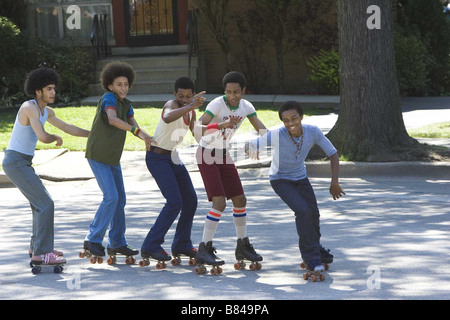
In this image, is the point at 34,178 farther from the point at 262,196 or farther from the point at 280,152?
the point at 262,196

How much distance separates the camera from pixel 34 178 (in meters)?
7.16

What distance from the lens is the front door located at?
2255 cm

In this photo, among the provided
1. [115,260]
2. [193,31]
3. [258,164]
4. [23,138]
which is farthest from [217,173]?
[193,31]

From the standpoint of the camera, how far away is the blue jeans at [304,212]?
6.77 metres

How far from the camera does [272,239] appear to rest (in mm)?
8242

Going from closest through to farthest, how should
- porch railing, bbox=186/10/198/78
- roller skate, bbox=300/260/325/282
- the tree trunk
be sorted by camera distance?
1. roller skate, bbox=300/260/325/282
2. the tree trunk
3. porch railing, bbox=186/10/198/78

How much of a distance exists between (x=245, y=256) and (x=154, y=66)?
574 inches

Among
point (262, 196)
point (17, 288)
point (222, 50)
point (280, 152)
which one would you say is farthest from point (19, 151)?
point (222, 50)

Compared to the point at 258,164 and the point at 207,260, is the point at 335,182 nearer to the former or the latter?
the point at 207,260

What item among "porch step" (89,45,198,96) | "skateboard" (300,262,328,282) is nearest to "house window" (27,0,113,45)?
"porch step" (89,45,198,96)

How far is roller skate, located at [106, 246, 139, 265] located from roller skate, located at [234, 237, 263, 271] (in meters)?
0.92

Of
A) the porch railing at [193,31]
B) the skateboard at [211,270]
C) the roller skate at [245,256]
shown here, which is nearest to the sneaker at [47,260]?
the skateboard at [211,270]

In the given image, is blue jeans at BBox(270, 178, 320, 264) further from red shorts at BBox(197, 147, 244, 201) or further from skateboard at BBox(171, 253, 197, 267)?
skateboard at BBox(171, 253, 197, 267)

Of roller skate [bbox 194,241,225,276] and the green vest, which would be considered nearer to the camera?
roller skate [bbox 194,241,225,276]
